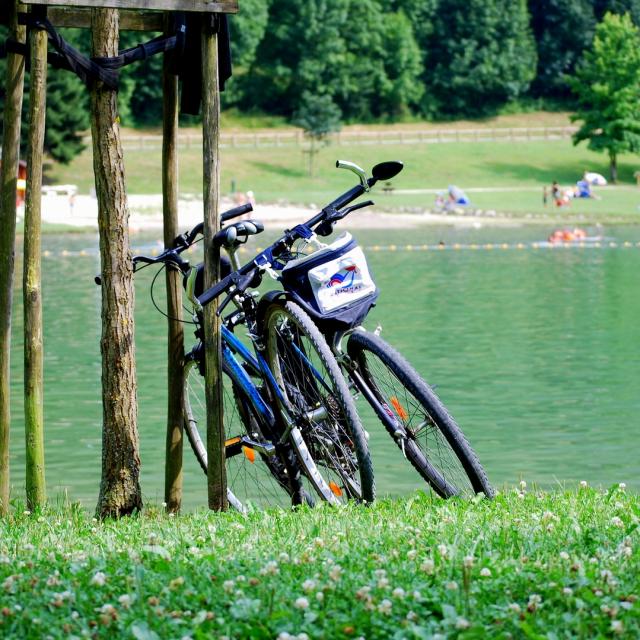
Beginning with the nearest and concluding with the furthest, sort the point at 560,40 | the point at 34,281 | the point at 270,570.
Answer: the point at 270,570 < the point at 34,281 < the point at 560,40

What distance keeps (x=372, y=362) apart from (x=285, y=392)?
0.57 meters

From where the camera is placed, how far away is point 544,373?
15906 mm

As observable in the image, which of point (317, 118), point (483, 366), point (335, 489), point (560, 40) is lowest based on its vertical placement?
point (317, 118)

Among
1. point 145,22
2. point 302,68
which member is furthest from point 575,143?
point 145,22

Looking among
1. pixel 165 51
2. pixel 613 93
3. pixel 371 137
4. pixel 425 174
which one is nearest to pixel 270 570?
pixel 165 51

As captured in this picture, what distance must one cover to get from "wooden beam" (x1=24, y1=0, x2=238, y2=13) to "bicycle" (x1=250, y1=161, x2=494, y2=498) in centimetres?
108

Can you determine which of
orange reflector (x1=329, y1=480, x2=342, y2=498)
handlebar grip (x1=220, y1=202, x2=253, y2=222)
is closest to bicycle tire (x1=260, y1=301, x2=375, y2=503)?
orange reflector (x1=329, y1=480, x2=342, y2=498)

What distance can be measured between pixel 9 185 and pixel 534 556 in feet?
13.1

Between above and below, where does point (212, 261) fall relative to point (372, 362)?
above

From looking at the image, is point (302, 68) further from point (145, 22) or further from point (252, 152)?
point (145, 22)

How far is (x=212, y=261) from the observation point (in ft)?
24.2

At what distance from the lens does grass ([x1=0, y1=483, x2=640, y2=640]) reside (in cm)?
430

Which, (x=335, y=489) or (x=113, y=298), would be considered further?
(x=113, y=298)

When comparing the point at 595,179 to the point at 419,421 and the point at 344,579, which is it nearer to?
the point at 419,421
